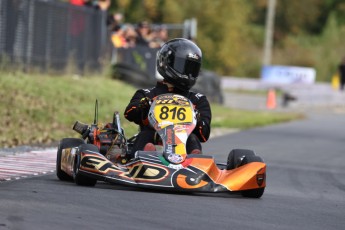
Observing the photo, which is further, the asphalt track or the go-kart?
the go-kart

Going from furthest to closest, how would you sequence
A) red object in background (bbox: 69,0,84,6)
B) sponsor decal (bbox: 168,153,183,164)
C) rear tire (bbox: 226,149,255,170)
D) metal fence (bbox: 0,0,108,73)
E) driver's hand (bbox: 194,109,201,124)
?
red object in background (bbox: 69,0,84,6), metal fence (bbox: 0,0,108,73), driver's hand (bbox: 194,109,201,124), rear tire (bbox: 226,149,255,170), sponsor decal (bbox: 168,153,183,164)

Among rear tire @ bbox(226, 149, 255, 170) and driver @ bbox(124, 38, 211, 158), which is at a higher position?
driver @ bbox(124, 38, 211, 158)

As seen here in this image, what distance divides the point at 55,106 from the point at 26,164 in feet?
25.0

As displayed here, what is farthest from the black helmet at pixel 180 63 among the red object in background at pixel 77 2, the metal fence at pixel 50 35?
the red object in background at pixel 77 2

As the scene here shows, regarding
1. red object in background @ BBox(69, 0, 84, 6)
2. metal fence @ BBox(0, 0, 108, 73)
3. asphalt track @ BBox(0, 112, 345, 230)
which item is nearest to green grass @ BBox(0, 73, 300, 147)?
metal fence @ BBox(0, 0, 108, 73)

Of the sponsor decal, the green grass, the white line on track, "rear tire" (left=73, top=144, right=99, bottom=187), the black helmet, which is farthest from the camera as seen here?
the green grass

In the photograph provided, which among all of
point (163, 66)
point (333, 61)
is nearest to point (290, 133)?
point (163, 66)

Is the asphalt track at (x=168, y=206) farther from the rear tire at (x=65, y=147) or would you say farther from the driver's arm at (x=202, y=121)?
the driver's arm at (x=202, y=121)

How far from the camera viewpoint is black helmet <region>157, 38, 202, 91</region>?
1045 centimetres

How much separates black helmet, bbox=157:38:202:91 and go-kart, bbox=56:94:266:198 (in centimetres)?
32

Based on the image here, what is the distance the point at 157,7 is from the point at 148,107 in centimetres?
4891

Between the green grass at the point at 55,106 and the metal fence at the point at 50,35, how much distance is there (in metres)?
0.54

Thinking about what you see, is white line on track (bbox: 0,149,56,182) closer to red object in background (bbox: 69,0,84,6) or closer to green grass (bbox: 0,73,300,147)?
green grass (bbox: 0,73,300,147)

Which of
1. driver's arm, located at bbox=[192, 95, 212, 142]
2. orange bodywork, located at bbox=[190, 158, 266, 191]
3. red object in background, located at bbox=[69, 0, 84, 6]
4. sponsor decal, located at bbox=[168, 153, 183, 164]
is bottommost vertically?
orange bodywork, located at bbox=[190, 158, 266, 191]
